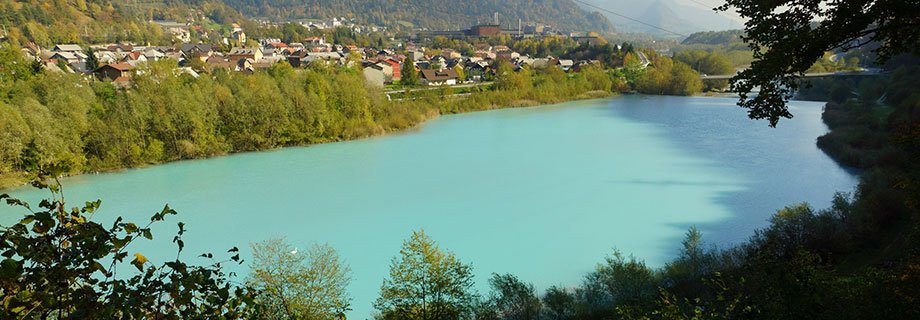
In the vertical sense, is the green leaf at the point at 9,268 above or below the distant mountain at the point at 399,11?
below

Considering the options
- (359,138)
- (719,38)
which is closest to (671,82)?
(359,138)

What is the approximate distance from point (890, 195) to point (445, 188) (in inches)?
310

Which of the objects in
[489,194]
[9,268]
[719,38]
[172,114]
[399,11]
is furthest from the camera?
[399,11]

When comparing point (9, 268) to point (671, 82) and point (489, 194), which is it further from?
point (671, 82)

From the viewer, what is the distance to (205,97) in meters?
14.5

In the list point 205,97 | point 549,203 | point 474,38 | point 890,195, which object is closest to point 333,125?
point 205,97

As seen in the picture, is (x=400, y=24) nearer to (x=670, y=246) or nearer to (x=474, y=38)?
(x=474, y=38)

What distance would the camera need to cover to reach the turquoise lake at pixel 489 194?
26.7 ft

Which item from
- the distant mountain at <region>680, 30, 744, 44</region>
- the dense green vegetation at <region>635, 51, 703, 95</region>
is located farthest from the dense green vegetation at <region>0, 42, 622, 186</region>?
the distant mountain at <region>680, 30, 744, 44</region>

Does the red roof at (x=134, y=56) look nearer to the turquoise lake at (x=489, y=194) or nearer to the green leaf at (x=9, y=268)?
the turquoise lake at (x=489, y=194)

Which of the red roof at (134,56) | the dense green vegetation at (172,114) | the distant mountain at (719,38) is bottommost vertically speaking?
the dense green vegetation at (172,114)

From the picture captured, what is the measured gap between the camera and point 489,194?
36.9 feet

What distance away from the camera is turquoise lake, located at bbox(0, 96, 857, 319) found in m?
8.14

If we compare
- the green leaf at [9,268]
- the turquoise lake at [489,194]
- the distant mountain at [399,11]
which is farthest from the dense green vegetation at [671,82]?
the distant mountain at [399,11]
